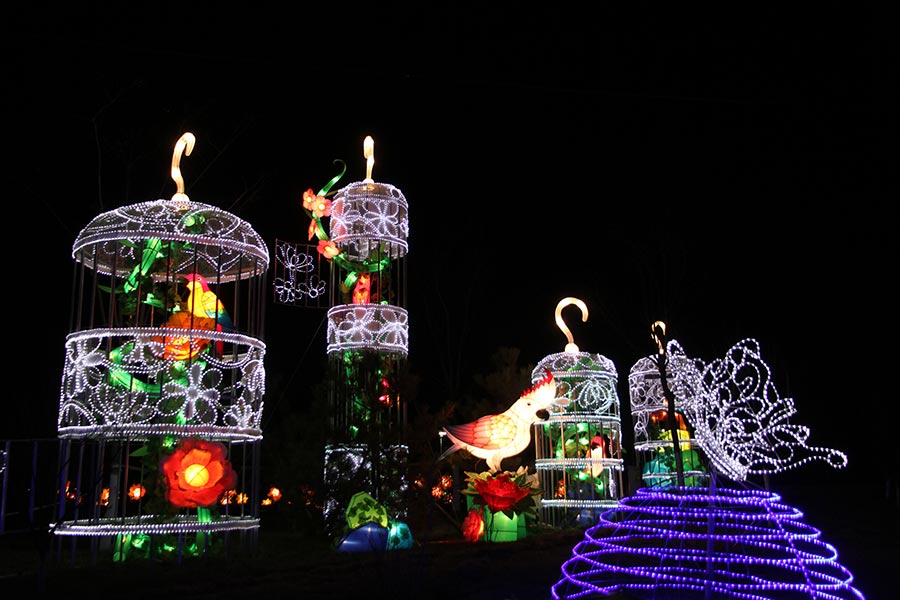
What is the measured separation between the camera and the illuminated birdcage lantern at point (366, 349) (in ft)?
37.3

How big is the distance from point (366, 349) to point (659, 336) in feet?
20.0

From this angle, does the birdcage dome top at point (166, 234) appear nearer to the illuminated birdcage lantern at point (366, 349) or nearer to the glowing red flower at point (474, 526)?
the illuminated birdcage lantern at point (366, 349)

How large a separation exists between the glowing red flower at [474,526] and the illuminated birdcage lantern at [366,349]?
1484mm

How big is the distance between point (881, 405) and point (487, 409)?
36.3 ft

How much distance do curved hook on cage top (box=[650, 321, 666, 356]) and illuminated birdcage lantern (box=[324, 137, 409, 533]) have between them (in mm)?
4801

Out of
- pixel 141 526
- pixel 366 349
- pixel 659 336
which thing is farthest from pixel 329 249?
pixel 659 336

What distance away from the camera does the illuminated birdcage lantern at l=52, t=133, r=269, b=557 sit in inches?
325

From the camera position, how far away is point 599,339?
24828mm

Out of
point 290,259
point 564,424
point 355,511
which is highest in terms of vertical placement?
point 290,259

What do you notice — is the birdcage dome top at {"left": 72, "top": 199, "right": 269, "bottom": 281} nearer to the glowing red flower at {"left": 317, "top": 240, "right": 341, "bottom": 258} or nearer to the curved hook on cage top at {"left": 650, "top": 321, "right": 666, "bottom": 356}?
the glowing red flower at {"left": 317, "top": 240, "right": 341, "bottom": 258}

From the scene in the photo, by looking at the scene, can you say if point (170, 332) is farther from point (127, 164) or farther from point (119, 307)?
point (127, 164)

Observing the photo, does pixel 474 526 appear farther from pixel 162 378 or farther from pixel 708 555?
pixel 708 555


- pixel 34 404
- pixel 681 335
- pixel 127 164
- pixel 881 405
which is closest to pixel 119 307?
pixel 127 164

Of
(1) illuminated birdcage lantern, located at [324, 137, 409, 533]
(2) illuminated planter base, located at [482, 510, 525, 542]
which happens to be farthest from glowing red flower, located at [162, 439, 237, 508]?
(2) illuminated planter base, located at [482, 510, 525, 542]
